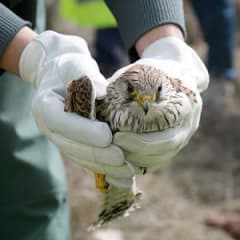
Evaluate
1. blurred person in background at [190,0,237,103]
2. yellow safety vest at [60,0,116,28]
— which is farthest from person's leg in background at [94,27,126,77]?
blurred person in background at [190,0,237,103]

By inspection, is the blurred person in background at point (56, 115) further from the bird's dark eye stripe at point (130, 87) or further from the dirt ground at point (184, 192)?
the dirt ground at point (184, 192)

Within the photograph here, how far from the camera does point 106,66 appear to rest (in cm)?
398

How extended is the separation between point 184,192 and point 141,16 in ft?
5.09

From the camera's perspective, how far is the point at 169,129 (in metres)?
1.47

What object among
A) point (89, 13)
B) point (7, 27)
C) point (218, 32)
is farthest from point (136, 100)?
point (218, 32)

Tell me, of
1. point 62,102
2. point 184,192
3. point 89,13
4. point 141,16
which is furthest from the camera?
point 89,13

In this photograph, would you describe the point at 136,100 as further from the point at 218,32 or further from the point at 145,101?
the point at 218,32

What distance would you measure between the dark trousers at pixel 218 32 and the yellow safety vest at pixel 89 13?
43 cm

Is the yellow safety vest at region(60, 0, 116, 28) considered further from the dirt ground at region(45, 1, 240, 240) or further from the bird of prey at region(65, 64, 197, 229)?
the bird of prey at region(65, 64, 197, 229)

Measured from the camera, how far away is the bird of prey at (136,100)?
55.1 inches

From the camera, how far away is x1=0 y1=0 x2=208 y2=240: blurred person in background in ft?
4.84

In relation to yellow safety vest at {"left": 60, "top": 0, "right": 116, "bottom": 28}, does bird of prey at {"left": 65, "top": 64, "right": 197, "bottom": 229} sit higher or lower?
higher

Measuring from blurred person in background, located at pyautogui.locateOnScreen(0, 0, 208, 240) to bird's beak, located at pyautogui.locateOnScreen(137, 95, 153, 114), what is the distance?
0.07 metres

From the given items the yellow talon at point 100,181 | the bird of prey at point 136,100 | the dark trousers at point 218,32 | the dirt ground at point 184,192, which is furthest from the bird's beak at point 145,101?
the dark trousers at point 218,32
